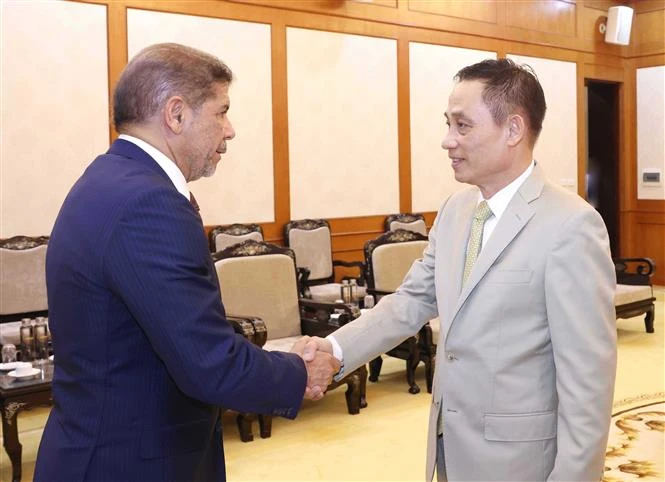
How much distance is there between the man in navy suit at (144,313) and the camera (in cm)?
161

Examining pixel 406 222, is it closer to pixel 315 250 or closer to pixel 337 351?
pixel 315 250

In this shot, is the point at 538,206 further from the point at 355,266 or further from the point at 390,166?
the point at 390,166

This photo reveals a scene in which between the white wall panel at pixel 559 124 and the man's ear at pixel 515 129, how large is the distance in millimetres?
8965

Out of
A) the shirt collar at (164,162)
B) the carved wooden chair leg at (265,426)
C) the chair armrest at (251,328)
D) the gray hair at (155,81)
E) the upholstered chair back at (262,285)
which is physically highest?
the gray hair at (155,81)

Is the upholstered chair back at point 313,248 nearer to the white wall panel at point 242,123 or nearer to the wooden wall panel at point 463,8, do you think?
the white wall panel at point 242,123

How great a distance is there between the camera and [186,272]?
5.29 feet

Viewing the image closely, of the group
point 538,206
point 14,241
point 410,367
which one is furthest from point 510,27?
point 538,206

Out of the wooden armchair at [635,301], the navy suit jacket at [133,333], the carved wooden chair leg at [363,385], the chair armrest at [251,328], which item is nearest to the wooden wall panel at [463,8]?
the wooden armchair at [635,301]

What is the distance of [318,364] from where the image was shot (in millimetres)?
2320

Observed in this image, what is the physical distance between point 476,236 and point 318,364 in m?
0.60

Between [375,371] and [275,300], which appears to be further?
[375,371]

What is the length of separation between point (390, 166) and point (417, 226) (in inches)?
29.7

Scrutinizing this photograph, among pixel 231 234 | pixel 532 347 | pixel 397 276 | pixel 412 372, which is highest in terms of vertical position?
pixel 231 234

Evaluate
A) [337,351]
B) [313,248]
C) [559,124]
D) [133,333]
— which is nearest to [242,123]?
[313,248]
